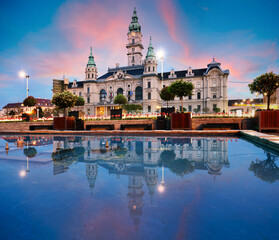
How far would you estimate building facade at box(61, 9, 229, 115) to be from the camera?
50.6 metres

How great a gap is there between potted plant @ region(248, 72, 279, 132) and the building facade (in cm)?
3015

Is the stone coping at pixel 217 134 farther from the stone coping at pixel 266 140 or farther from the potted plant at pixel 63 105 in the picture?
the potted plant at pixel 63 105

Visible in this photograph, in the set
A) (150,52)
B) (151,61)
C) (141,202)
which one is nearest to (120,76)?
(151,61)

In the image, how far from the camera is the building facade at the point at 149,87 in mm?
50594

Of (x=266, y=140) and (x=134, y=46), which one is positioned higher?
(x=134, y=46)

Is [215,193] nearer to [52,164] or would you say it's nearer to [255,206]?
[255,206]

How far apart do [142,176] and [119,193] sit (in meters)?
1.05

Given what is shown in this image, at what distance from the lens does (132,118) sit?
1972 cm

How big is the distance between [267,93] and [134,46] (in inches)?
2487

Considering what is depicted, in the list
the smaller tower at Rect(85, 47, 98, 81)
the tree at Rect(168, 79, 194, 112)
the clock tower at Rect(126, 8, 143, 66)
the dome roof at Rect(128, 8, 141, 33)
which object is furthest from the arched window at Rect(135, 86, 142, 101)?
the tree at Rect(168, 79, 194, 112)

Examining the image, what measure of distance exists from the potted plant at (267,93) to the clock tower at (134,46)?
59411mm

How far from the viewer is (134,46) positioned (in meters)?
69.6

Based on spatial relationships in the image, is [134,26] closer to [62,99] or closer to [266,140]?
[62,99]

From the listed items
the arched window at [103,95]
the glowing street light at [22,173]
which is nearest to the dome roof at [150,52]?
the arched window at [103,95]
